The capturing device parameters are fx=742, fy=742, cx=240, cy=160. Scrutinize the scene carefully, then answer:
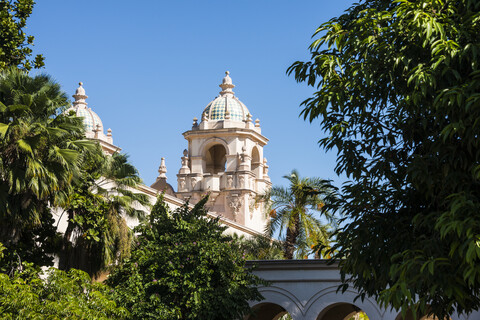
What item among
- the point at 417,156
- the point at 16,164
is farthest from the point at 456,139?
the point at 16,164

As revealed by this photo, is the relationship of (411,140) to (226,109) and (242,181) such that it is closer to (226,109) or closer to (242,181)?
(242,181)

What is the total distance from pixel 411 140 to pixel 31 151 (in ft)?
30.6

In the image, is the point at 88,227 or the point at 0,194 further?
the point at 88,227

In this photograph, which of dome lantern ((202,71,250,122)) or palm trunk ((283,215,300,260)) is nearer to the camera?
palm trunk ((283,215,300,260))

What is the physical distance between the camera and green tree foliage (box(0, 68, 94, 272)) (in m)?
17.5

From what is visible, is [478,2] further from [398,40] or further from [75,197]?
[75,197]

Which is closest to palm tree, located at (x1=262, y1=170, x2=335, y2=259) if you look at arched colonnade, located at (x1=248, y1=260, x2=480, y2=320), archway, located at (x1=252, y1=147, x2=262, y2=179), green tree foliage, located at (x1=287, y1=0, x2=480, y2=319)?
arched colonnade, located at (x1=248, y1=260, x2=480, y2=320)

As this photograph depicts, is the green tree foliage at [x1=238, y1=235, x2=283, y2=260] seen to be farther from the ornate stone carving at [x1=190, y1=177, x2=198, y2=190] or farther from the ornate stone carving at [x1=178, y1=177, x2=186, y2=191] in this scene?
the ornate stone carving at [x1=178, y1=177, x2=186, y2=191]

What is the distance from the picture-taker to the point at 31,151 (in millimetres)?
17422

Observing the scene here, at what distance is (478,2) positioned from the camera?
34.6 feet

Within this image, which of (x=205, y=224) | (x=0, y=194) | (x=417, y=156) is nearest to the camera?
(x=417, y=156)

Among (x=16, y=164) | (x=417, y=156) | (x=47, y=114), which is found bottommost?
(x=417, y=156)

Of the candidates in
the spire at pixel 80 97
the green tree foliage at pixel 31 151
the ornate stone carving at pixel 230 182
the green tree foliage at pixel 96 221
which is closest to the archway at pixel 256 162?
the ornate stone carving at pixel 230 182

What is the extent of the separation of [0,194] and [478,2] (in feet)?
38.8
